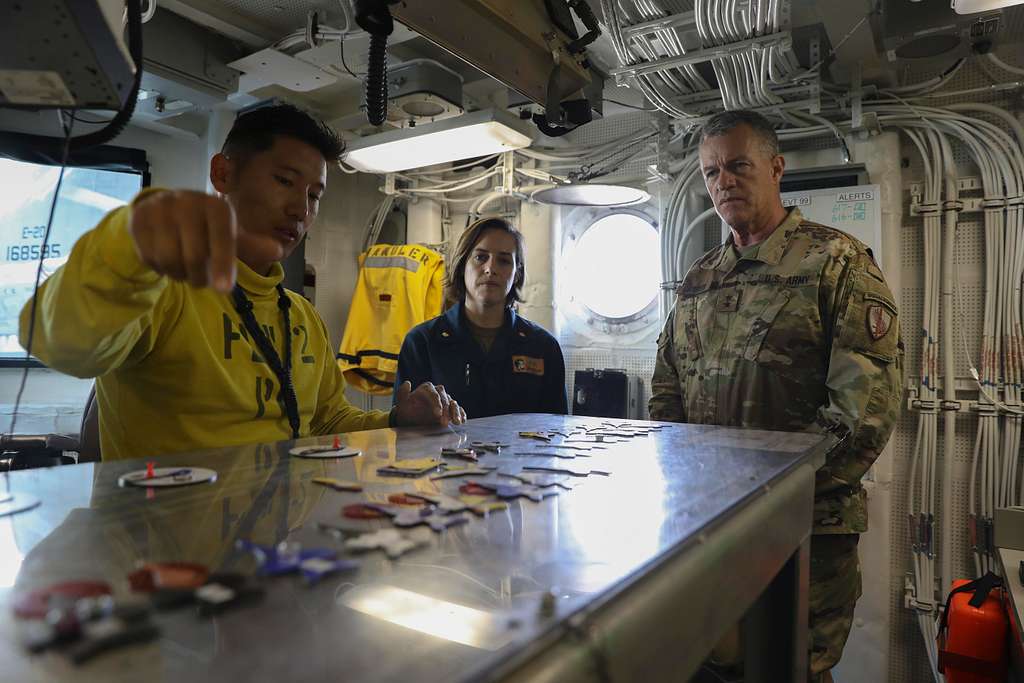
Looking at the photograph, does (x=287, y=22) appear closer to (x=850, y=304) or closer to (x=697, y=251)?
(x=697, y=251)

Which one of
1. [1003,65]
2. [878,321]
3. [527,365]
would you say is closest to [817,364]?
[878,321]

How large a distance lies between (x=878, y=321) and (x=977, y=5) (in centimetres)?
90

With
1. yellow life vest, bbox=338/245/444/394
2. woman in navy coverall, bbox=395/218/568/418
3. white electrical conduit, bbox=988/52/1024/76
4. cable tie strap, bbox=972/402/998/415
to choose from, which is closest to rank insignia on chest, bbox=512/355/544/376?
woman in navy coverall, bbox=395/218/568/418

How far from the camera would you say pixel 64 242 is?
384 centimetres

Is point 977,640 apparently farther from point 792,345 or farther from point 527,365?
point 527,365

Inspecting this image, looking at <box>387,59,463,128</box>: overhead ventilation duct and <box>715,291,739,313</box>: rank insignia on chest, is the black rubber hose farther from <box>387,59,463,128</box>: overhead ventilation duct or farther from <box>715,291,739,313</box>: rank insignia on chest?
<box>387,59,463,128</box>: overhead ventilation duct

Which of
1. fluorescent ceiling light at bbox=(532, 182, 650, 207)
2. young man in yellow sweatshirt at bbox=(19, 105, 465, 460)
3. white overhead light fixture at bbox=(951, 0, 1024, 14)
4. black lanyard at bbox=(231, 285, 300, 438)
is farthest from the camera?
fluorescent ceiling light at bbox=(532, 182, 650, 207)

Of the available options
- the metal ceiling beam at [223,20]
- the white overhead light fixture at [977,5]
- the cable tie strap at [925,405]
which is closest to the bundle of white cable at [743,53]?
the white overhead light fixture at [977,5]

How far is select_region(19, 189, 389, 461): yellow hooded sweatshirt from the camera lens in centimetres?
81

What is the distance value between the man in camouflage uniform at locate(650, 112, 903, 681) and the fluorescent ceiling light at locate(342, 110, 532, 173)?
113cm

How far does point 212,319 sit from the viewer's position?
1.29 m

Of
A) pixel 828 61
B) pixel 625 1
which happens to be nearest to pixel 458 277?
pixel 625 1

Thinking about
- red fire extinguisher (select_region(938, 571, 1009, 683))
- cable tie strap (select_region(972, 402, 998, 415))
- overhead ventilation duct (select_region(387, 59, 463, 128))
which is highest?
overhead ventilation duct (select_region(387, 59, 463, 128))

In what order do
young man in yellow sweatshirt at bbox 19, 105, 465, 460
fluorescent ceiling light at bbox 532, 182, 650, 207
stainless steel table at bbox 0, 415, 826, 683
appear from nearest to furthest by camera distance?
stainless steel table at bbox 0, 415, 826, 683 < young man in yellow sweatshirt at bbox 19, 105, 465, 460 < fluorescent ceiling light at bbox 532, 182, 650, 207
